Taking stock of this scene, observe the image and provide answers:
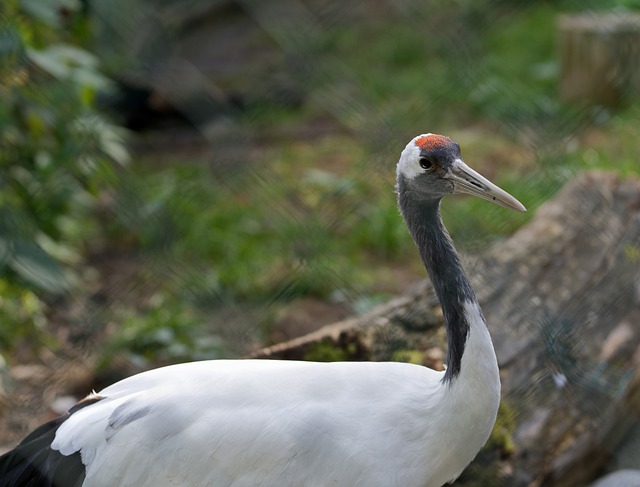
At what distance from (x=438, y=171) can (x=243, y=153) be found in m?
0.69

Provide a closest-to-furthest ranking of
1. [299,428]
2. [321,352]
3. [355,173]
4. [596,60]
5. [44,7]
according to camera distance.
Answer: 1. [299,428]
2. [321,352]
3. [44,7]
4. [355,173]
5. [596,60]

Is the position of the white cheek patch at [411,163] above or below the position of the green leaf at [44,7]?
below

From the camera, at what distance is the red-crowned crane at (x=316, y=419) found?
1458mm

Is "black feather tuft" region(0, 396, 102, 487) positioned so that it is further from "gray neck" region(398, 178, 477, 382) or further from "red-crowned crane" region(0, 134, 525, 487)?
"gray neck" region(398, 178, 477, 382)

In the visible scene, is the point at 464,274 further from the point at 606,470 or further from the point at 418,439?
the point at 606,470

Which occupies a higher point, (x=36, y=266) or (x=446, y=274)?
(x=446, y=274)

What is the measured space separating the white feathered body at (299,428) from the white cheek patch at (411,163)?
0.23 metres

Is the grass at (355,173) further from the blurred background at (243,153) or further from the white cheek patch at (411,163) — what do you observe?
the white cheek patch at (411,163)

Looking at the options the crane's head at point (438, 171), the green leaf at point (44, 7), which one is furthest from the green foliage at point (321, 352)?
the green leaf at point (44, 7)

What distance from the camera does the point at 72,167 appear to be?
8.20 ft

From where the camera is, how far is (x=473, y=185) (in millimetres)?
1522

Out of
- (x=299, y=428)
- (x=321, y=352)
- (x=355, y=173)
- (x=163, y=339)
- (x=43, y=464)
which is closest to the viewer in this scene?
(x=299, y=428)

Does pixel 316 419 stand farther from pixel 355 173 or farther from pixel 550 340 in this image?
pixel 355 173

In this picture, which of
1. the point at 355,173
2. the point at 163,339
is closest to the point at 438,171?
the point at 163,339
